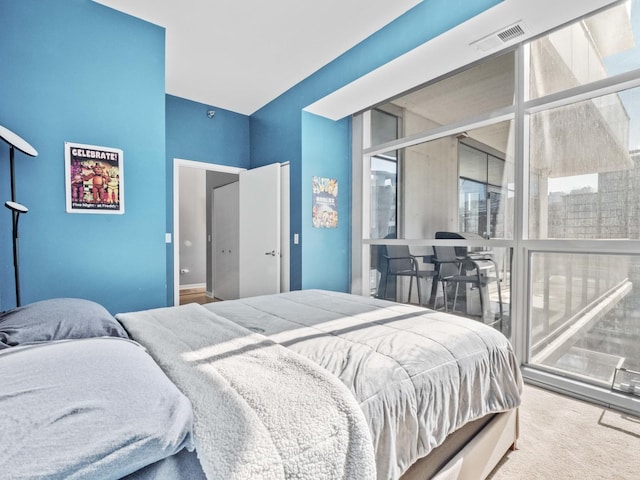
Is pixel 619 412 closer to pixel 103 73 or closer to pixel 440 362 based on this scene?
pixel 440 362

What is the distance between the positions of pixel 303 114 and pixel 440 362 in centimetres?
315

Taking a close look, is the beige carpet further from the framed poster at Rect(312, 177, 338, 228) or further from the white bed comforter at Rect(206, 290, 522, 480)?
the framed poster at Rect(312, 177, 338, 228)

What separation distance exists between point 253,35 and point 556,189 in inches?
112

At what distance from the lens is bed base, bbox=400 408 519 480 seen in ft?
3.63

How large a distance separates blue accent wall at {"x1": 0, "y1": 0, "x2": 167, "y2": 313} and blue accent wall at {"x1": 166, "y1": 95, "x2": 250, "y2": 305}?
1.24 metres

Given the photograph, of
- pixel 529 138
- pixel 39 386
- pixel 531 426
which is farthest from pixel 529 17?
pixel 39 386

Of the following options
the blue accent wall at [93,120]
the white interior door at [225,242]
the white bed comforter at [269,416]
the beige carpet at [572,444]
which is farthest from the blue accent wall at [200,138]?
the beige carpet at [572,444]

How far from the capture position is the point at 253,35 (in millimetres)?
2752

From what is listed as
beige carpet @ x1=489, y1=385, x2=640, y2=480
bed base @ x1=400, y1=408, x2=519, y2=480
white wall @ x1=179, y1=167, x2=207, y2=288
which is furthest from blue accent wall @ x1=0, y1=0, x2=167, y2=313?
white wall @ x1=179, y1=167, x2=207, y2=288

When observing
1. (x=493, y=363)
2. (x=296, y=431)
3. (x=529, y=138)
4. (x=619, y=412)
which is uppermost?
(x=529, y=138)

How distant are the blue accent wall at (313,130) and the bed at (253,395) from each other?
200 cm

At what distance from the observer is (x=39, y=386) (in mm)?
701

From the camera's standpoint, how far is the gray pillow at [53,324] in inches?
45.2

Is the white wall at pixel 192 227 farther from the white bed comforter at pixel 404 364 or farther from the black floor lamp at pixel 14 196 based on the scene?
the white bed comforter at pixel 404 364
